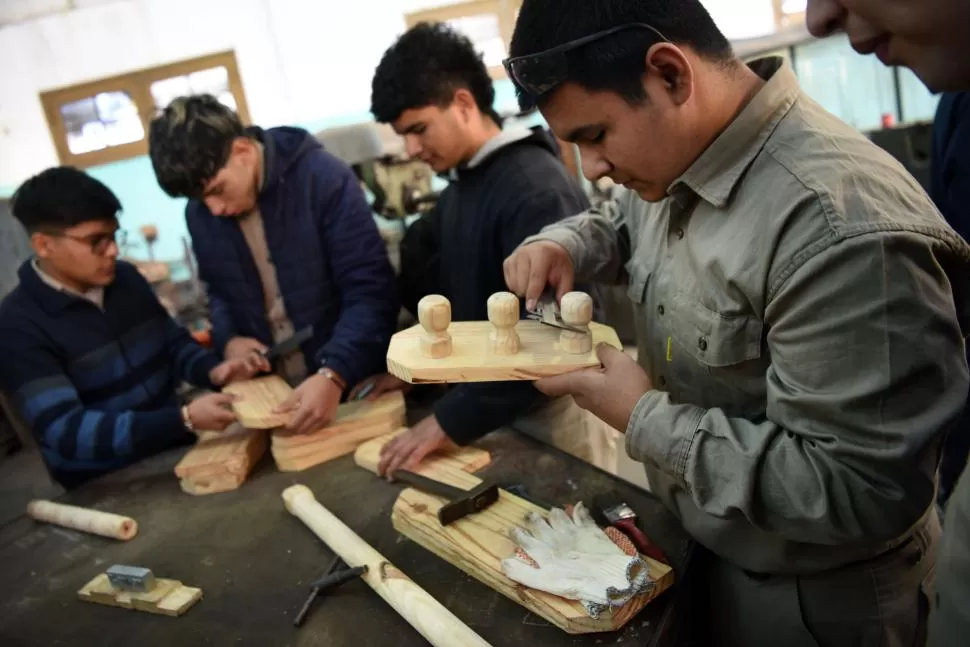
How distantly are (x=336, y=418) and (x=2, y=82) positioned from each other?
5601 mm

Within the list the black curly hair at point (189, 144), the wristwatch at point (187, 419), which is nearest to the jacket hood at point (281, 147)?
the black curly hair at point (189, 144)

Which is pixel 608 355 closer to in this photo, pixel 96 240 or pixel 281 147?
pixel 281 147

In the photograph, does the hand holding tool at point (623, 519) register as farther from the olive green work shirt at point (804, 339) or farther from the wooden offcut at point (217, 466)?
the wooden offcut at point (217, 466)

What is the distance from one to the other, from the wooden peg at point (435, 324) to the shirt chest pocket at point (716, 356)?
1.51 feet

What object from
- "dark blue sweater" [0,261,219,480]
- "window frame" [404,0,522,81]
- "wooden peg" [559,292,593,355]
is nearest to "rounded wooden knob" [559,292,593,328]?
"wooden peg" [559,292,593,355]

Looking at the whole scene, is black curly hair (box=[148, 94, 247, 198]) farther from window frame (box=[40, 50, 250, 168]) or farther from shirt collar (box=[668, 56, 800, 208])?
window frame (box=[40, 50, 250, 168])

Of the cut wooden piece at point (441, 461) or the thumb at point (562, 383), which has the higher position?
the thumb at point (562, 383)

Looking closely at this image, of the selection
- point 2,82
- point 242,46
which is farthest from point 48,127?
point 242,46

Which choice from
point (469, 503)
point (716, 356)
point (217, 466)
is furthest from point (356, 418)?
point (716, 356)

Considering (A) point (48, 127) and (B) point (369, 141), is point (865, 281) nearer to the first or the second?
(B) point (369, 141)

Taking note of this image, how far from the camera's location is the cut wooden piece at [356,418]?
201 cm

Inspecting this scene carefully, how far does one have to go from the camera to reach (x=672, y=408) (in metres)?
1.09

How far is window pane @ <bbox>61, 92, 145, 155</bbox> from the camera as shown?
5680 mm

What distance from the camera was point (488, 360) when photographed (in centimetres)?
135
